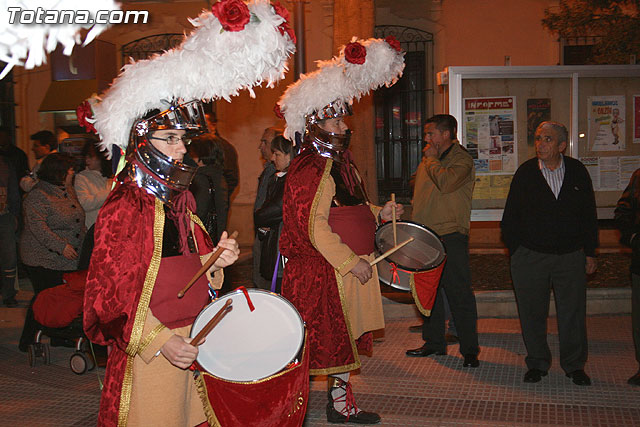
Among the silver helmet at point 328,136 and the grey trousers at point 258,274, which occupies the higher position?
the silver helmet at point 328,136

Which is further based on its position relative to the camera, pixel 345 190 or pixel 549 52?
pixel 549 52

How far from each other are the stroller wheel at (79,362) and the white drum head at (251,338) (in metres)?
3.75

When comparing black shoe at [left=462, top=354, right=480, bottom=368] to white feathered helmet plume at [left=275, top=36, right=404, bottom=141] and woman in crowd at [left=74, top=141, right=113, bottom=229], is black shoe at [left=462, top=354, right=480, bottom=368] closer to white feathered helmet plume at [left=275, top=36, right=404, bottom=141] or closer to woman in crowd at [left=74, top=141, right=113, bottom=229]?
white feathered helmet plume at [left=275, top=36, right=404, bottom=141]

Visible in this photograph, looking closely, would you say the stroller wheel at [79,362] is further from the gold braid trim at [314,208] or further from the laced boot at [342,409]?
the gold braid trim at [314,208]

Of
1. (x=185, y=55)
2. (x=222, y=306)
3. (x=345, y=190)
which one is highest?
(x=185, y=55)

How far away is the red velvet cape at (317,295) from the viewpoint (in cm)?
458

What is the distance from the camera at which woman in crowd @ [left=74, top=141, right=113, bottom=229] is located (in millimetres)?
7273

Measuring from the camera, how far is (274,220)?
566 centimetres

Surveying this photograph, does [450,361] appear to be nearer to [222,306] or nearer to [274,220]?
[274,220]

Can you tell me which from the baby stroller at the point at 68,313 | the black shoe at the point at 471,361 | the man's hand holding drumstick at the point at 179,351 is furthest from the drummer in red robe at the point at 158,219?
the black shoe at the point at 471,361

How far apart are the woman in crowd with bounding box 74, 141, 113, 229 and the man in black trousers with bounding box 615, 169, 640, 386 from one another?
4936 millimetres

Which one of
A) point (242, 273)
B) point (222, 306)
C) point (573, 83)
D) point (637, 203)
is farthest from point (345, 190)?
point (242, 273)

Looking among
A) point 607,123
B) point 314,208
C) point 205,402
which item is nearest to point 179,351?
point 205,402

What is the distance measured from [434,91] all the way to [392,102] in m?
0.91
